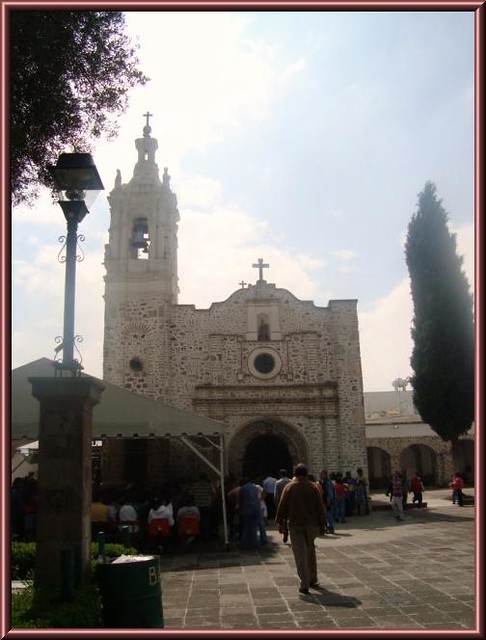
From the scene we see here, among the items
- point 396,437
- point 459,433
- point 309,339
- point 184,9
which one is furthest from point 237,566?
point 396,437

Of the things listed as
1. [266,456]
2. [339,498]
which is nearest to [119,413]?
[339,498]

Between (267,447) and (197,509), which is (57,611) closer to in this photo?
(197,509)

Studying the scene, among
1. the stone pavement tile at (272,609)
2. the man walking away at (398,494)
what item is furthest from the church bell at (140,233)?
the stone pavement tile at (272,609)

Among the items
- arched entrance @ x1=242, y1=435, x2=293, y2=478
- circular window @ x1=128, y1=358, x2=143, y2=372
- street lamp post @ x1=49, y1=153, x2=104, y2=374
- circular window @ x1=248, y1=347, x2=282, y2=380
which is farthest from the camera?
circular window @ x1=248, y1=347, x2=282, y2=380

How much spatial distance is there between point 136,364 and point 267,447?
17.6ft

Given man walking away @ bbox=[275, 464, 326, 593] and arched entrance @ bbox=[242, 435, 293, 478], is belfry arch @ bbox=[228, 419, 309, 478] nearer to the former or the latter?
arched entrance @ bbox=[242, 435, 293, 478]

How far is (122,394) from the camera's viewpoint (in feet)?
38.1

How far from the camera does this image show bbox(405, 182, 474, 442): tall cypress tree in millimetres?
20750

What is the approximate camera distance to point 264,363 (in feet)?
67.6

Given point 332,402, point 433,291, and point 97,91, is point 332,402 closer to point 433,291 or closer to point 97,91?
point 433,291

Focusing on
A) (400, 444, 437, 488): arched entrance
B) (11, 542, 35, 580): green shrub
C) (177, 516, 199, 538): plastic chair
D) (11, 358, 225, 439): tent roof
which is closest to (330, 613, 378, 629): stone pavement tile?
(11, 542, 35, 580): green shrub

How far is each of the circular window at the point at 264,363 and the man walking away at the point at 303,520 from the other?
12.9m

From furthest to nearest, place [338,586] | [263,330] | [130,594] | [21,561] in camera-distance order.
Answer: [263,330] < [21,561] < [338,586] < [130,594]

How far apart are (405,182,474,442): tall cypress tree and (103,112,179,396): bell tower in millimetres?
9169
